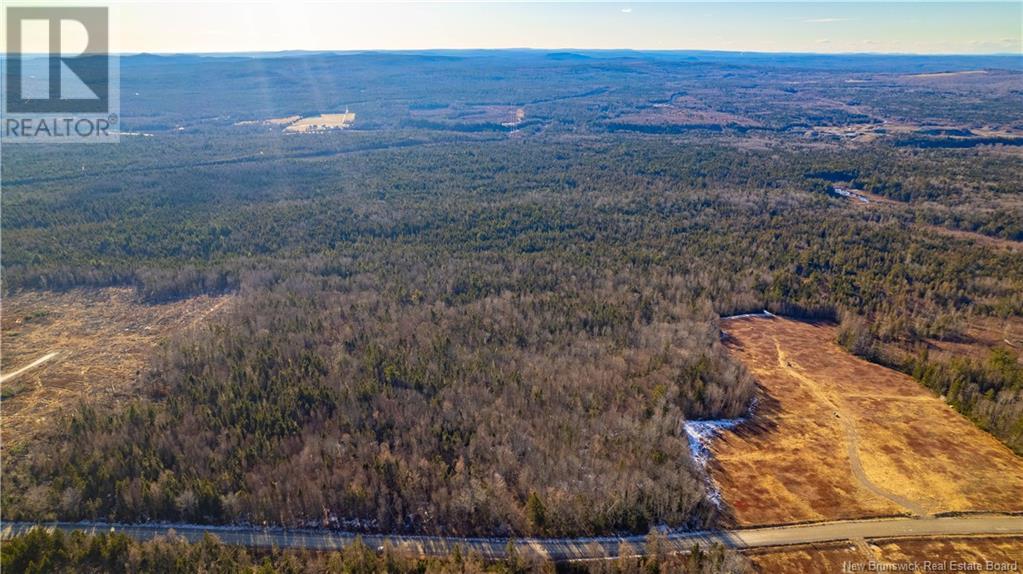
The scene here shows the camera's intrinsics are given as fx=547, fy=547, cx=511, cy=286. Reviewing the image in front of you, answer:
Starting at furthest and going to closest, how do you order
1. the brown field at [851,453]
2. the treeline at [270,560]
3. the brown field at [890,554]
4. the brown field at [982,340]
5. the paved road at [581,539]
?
the brown field at [982,340]
the brown field at [851,453]
the paved road at [581,539]
the brown field at [890,554]
the treeline at [270,560]

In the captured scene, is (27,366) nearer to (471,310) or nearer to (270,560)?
(270,560)

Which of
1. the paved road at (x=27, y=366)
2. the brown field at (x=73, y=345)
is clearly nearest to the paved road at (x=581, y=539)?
the brown field at (x=73, y=345)

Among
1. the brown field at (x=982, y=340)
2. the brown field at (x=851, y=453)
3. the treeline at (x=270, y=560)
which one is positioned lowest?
the treeline at (x=270, y=560)

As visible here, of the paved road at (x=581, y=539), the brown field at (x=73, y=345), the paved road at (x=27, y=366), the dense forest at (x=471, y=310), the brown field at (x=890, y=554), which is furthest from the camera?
the paved road at (x=27, y=366)

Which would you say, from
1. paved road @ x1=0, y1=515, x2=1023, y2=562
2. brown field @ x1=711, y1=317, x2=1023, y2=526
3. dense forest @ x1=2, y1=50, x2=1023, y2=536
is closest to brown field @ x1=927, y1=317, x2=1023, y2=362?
dense forest @ x1=2, y1=50, x2=1023, y2=536

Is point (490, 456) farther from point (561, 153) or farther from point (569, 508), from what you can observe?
point (561, 153)

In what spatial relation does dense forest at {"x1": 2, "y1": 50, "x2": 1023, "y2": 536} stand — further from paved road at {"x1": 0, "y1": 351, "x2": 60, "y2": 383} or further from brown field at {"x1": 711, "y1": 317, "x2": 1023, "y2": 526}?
paved road at {"x1": 0, "y1": 351, "x2": 60, "y2": 383}

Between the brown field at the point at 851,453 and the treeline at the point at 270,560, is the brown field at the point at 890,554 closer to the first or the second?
the brown field at the point at 851,453

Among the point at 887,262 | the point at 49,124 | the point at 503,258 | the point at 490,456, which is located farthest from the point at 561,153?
the point at 49,124
